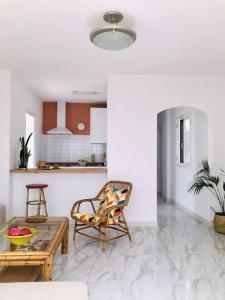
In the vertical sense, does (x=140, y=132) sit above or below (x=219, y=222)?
above

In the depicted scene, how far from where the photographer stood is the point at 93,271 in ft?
8.84

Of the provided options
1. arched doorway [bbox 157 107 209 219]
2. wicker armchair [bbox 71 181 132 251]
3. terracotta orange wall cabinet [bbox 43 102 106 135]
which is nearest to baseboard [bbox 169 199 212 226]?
arched doorway [bbox 157 107 209 219]

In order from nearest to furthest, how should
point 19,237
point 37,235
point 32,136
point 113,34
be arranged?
point 19,237 < point 113,34 < point 37,235 < point 32,136

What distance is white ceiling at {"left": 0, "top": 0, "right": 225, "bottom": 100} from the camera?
2.39 m

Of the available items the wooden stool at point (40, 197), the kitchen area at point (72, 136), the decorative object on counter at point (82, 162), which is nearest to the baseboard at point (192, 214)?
the kitchen area at point (72, 136)

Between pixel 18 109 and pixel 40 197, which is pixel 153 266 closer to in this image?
pixel 40 197

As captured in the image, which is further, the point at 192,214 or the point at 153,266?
the point at 192,214

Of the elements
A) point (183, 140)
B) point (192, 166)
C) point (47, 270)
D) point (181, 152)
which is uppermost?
point (183, 140)

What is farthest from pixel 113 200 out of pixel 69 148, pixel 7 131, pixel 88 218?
pixel 69 148

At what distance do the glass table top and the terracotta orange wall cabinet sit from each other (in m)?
4.18

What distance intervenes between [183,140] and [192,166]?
83 centimetres

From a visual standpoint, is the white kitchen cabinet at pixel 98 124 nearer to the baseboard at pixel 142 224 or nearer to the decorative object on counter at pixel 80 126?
the decorative object on counter at pixel 80 126

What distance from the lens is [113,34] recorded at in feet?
8.18

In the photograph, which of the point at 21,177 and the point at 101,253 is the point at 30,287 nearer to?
the point at 101,253
